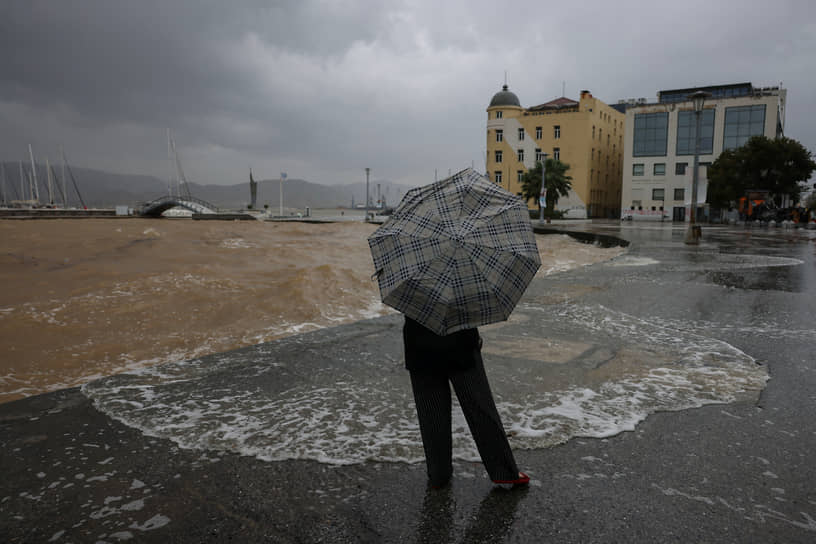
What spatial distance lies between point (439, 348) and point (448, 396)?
0.32 metres

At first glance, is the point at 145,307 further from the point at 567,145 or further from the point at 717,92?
the point at 717,92

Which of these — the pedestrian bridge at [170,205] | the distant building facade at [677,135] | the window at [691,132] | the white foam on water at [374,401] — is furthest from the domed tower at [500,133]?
the white foam on water at [374,401]

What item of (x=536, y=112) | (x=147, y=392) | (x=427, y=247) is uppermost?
(x=536, y=112)

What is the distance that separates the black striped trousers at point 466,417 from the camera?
2498 mm

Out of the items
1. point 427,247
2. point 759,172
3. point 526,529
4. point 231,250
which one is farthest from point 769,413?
point 759,172

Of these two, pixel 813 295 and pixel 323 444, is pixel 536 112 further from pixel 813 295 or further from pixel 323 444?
pixel 323 444

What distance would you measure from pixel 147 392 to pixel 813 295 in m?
9.77

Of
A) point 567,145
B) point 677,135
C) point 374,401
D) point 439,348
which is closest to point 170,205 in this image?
point 567,145

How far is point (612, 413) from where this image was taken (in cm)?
A: 370

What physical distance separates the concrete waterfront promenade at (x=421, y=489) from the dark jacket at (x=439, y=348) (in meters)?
0.74

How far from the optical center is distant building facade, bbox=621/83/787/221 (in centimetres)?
5466

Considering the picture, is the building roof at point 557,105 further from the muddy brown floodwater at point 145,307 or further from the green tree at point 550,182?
the muddy brown floodwater at point 145,307

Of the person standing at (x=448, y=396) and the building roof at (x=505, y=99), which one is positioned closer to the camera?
the person standing at (x=448, y=396)

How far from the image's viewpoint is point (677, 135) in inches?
2312
